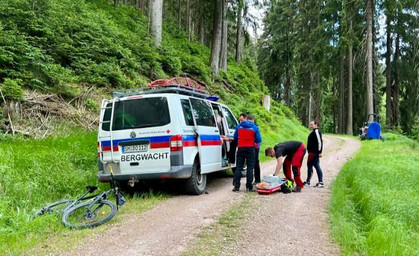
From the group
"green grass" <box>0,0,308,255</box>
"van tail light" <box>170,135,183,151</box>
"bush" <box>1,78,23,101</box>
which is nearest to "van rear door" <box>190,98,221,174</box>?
"van tail light" <box>170,135,183,151</box>

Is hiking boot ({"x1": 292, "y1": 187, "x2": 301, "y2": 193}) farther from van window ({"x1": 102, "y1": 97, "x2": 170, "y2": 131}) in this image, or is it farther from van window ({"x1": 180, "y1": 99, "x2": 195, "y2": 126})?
van window ({"x1": 102, "y1": 97, "x2": 170, "y2": 131})

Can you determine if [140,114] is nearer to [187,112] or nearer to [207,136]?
[187,112]

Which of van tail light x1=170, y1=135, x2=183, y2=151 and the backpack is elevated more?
van tail light x1=170, y1=135, x2=183, y2=151

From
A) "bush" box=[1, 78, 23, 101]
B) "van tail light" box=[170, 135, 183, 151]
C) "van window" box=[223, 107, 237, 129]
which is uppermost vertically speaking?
"bush" box=[1, 78, 23, 101]

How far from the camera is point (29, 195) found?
5.98 m

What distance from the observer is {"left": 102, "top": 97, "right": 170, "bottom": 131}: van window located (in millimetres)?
6852

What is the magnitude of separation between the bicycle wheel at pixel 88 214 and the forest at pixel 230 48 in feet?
15.0

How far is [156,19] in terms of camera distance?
54.7 ft

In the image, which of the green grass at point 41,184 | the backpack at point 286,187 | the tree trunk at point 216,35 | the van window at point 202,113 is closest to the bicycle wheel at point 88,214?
the green grass at point 41,184

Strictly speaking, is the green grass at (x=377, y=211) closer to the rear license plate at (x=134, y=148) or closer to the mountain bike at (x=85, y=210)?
the mountain bike at (x=85, y=210)

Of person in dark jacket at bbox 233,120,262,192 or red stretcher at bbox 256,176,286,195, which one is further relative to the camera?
person in dark jacket at bbox 233,120,262,192

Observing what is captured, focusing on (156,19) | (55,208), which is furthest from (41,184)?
(156,19)

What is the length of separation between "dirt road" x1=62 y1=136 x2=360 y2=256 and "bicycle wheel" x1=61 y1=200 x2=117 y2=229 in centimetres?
32

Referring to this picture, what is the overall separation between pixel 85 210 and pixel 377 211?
15.9ft
